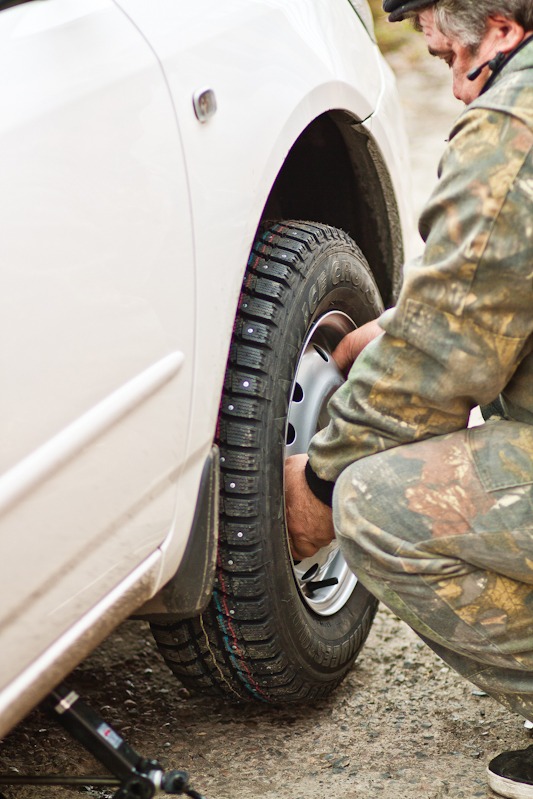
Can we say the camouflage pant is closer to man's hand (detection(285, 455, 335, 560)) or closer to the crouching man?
the crouching man

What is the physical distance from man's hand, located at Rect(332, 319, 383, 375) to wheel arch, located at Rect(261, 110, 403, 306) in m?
0.31

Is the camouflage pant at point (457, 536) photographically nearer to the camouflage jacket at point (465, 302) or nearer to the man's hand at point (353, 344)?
the camouflage jacket at point (465, 302)

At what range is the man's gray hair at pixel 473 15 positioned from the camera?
1619mm

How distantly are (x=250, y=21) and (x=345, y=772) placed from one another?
4.40 feet

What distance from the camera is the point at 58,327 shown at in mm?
1305

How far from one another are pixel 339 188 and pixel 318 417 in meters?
0.58

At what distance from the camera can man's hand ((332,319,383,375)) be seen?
223cm

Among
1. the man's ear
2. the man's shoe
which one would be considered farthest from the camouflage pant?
the man's ear

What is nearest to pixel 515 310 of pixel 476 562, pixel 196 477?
pixel 476 562

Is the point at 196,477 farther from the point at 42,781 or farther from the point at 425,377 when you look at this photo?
the point at 42,781

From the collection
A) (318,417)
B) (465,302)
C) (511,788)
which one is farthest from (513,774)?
(465,302)

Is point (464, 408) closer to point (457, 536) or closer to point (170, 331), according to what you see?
point (457, 536)

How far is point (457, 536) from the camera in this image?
171cm

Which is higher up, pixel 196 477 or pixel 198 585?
pixel 196 477
